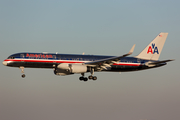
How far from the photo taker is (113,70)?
63.6 m

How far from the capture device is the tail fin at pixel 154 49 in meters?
67.4

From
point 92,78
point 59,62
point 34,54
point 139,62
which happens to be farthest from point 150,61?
point 34,54

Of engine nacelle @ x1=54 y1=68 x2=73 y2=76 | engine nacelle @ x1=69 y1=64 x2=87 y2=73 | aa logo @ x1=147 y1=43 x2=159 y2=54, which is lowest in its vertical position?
engine nacelle @ x1=54 y1=68 x2=73 y2=76

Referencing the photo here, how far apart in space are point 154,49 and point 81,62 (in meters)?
18.9

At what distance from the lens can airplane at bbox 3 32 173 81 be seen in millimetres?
58281

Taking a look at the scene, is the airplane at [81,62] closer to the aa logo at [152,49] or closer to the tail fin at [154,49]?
the tail fin at [154,49]

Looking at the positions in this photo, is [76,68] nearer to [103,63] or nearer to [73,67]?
[73,67]

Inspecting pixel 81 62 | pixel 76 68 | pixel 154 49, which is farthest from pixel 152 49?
pixel 76 68

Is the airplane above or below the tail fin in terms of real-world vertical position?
below

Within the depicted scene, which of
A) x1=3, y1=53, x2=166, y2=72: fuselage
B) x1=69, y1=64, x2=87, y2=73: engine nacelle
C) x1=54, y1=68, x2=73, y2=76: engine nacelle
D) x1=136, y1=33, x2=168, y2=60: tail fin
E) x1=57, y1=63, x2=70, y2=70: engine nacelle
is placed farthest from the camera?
x1=136, y1=33, x2=168, y2=60: tail fin

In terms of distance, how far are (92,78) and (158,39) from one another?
19.1 m

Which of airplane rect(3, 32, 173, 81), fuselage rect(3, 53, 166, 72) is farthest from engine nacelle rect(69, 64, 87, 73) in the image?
fuselage rect(3, 53, 166, 72)

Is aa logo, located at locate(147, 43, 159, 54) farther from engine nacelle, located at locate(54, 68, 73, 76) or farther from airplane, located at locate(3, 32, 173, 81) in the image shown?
engine nacelle, located at locate(54, 68, 73, 76)

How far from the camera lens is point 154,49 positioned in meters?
68.6
